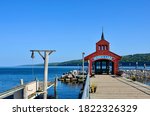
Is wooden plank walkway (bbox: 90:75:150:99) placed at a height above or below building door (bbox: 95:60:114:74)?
below

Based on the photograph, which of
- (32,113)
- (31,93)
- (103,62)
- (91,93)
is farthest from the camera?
(103,62)

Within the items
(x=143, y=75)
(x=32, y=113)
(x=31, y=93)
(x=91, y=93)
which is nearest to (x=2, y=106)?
(x=32, y=113)

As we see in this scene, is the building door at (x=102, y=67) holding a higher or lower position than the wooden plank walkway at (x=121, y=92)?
higher

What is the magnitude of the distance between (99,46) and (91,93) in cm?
2556

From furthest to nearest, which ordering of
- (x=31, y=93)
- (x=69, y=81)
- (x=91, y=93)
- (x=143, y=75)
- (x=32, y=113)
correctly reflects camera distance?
1. (x=143, y=75)
2. (x=69, y=81)
3. (x=31, y=93)
4. (x=91, y=93)
5. (x=32, y=113)

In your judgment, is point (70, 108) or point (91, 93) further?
point (91, 93)

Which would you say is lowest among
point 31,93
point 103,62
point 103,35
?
point 31,93

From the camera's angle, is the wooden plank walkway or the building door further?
the building door

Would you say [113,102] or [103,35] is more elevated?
[103,35]

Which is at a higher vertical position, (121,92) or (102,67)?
(102,67)

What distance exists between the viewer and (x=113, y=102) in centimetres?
953

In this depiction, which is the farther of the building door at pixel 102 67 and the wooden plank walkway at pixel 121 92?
the building door at pixel 102 67

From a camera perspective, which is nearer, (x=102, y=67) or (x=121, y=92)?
(x=121, y=92)

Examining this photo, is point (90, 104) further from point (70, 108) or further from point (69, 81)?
point (69, 81)
